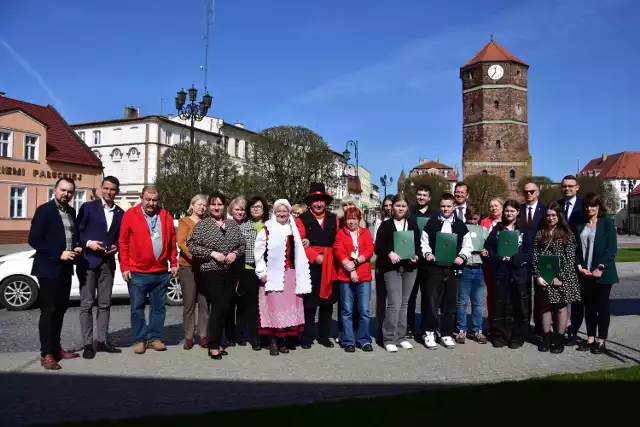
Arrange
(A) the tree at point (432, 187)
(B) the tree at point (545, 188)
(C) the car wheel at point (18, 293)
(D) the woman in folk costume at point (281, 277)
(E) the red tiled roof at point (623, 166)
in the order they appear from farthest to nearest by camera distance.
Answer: (E) the red tiled roof at point (623, 166)
(A) the tree at point (432, 187)
(B) the tree at point (545, 188)
(C) the car wheel at point (18, 293)
(D) the woman in folk costume at point (281, 277)

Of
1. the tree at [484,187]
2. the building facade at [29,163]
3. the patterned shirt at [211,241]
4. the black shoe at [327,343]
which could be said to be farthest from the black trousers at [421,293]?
the tree at [484,187]

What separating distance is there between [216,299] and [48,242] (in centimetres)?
201

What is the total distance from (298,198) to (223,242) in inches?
1259

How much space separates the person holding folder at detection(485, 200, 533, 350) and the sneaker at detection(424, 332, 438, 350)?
32.5 inches

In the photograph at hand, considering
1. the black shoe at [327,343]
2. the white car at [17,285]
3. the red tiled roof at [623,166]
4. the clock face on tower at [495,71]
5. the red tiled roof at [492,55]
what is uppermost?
the red tiled roof at [492,55]

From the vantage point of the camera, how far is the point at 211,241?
6.92 metres

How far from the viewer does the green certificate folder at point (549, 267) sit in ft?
23.8

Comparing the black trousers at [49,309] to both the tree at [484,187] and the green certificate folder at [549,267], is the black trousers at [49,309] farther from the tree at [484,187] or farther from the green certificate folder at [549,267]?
the tree at [484,187]

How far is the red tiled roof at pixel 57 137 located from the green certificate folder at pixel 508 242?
36.4 m

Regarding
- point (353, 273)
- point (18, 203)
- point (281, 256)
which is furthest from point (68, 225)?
point (18, 203)

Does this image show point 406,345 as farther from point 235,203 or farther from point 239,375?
point 235,203

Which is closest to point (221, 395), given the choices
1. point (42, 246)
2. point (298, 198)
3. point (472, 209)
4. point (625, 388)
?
point (42, 246)

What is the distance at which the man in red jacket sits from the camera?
275 inches

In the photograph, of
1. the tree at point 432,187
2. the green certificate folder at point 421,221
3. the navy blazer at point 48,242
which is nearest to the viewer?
the navy blazer at point 48,242
